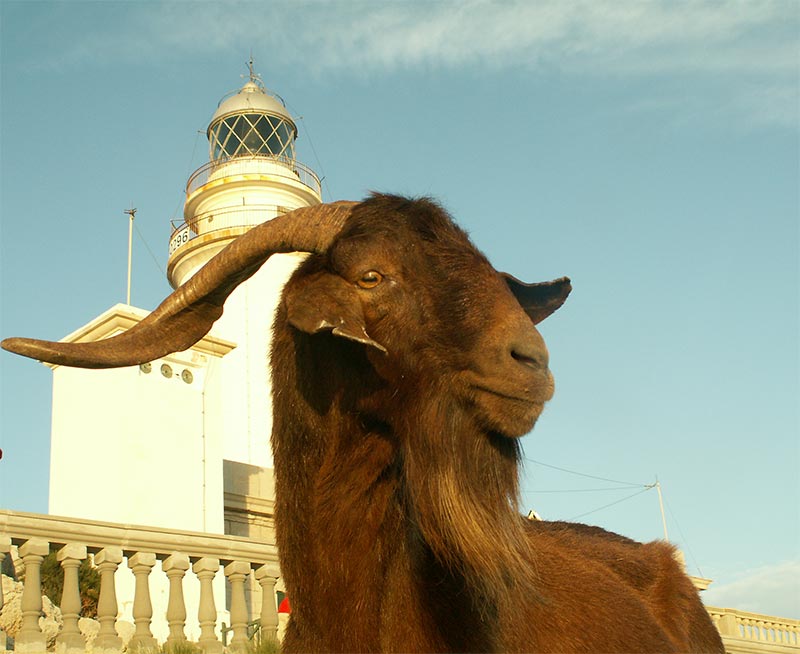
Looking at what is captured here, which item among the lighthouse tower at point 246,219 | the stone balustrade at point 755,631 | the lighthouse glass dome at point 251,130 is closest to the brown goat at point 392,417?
the stone balustrade at point 755,631

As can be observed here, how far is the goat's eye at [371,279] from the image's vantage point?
10.4ft

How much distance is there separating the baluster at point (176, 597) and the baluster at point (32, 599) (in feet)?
3.01

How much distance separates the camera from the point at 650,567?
5.40 meters

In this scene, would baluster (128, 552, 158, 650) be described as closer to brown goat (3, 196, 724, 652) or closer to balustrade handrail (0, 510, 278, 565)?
balustrade handrail (0, 510, 278, 565)

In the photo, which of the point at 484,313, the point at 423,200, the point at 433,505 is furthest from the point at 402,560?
the point at 423,200

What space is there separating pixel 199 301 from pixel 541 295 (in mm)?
1300

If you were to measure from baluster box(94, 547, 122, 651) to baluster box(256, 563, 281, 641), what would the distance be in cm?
108

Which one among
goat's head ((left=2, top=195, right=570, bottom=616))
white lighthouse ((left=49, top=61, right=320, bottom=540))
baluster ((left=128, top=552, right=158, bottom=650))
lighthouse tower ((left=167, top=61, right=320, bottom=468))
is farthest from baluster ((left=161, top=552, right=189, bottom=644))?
lighthouse tower ((left=167, top=61, right=320, bottom=468))

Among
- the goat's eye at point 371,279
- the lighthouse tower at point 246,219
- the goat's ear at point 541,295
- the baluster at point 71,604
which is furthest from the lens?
the lighthouse tower at point 246,219

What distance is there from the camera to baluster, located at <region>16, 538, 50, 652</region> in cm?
592

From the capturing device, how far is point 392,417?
3.12 m

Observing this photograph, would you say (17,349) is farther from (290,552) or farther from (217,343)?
(217,343)

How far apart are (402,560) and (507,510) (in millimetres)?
387

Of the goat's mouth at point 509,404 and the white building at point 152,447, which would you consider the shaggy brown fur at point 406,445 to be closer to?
the goat's mouth at point 509,404
